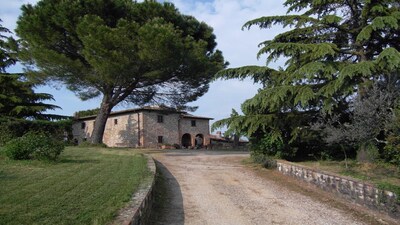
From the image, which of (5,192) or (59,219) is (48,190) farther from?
(59,219)

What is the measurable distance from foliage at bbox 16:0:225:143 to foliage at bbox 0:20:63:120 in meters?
3.41

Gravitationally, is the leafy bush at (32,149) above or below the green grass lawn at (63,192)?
above

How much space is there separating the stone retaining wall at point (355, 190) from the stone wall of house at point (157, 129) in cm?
2331

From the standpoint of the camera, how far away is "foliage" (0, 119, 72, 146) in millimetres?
20312

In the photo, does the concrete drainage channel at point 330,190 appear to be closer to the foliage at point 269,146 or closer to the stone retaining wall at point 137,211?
the stone retaining wall at point 137,211

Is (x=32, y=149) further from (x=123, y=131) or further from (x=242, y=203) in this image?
(x=123, y=131)

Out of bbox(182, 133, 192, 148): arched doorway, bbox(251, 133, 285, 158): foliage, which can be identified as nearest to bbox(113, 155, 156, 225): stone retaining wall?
bbox(251, 133, 285, 158): foliage

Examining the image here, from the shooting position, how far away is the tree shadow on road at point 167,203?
6.40 metres

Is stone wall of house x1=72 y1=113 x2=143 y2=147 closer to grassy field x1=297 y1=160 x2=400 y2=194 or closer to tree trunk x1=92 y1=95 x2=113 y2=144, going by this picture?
tree trunk x1=92 y1=95 x2=113 y2=144

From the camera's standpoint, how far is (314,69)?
1077 centimetres

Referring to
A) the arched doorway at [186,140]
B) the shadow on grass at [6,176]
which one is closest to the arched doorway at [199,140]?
the arched doorway at [186,140]

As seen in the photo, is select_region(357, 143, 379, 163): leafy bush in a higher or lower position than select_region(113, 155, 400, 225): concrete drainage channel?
higher

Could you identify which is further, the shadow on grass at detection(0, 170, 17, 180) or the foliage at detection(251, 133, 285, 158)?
the foliage at detection(251, 133, 285, 158)

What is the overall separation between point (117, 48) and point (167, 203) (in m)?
12.0
